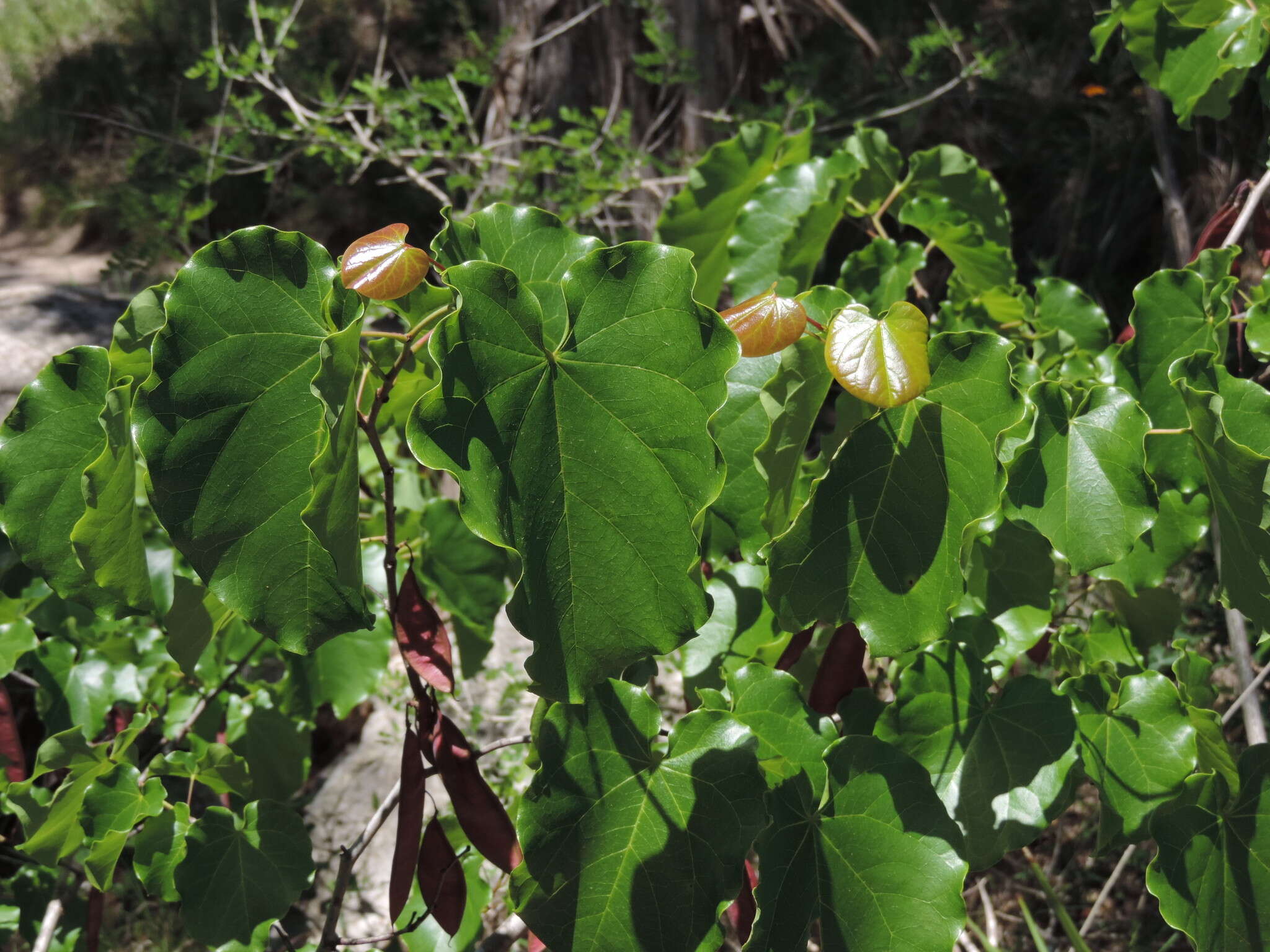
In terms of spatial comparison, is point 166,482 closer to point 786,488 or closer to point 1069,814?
point 786,488

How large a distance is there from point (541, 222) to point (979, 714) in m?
0.64

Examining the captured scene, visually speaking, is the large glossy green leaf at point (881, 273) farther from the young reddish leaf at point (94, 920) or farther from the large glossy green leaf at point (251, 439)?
the young reddish leaf at point (94, 920)

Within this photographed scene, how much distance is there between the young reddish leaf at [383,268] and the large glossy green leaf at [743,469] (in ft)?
1.01

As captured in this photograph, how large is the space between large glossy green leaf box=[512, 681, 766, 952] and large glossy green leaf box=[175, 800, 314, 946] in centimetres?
45

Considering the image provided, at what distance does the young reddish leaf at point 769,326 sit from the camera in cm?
69

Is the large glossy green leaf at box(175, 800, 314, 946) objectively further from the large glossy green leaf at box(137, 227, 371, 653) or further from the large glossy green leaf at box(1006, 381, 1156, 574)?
the large glossy green leaf at box(1006, 381, 1156, 574)

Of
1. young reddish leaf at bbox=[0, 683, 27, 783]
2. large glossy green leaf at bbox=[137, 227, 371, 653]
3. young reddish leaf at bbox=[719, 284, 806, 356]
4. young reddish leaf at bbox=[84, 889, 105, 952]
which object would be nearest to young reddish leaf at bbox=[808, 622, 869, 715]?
young reddish leaf at bbox=[719, 284, 806, 356]

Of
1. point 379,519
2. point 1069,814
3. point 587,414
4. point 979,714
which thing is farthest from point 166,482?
point 1069,814

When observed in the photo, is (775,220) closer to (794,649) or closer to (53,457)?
(794,649)

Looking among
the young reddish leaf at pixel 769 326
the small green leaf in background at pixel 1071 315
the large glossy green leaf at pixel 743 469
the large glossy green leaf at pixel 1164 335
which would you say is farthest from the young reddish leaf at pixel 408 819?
the small green leaf in background at pixel 1071 315

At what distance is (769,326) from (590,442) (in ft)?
0.55

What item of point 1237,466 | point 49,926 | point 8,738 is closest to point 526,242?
point 1237,466

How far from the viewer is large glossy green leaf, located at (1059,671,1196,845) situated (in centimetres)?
85

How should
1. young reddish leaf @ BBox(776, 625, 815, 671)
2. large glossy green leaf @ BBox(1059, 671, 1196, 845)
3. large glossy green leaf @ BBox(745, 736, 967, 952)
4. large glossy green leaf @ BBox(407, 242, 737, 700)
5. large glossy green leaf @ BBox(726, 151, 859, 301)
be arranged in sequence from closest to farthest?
large glossy green leaf @ BBox(407, 242, 737, 700) < large glossy green leaf @ BBox(745, 736, 967, 952) < large glossy green leaf @ BBox(1059, 671, 1196, 845) < young reddish leaf @ BBox(776, 625, 815, 671) < large glossy green leaf @ BBox(726, 151, 859, 301)
